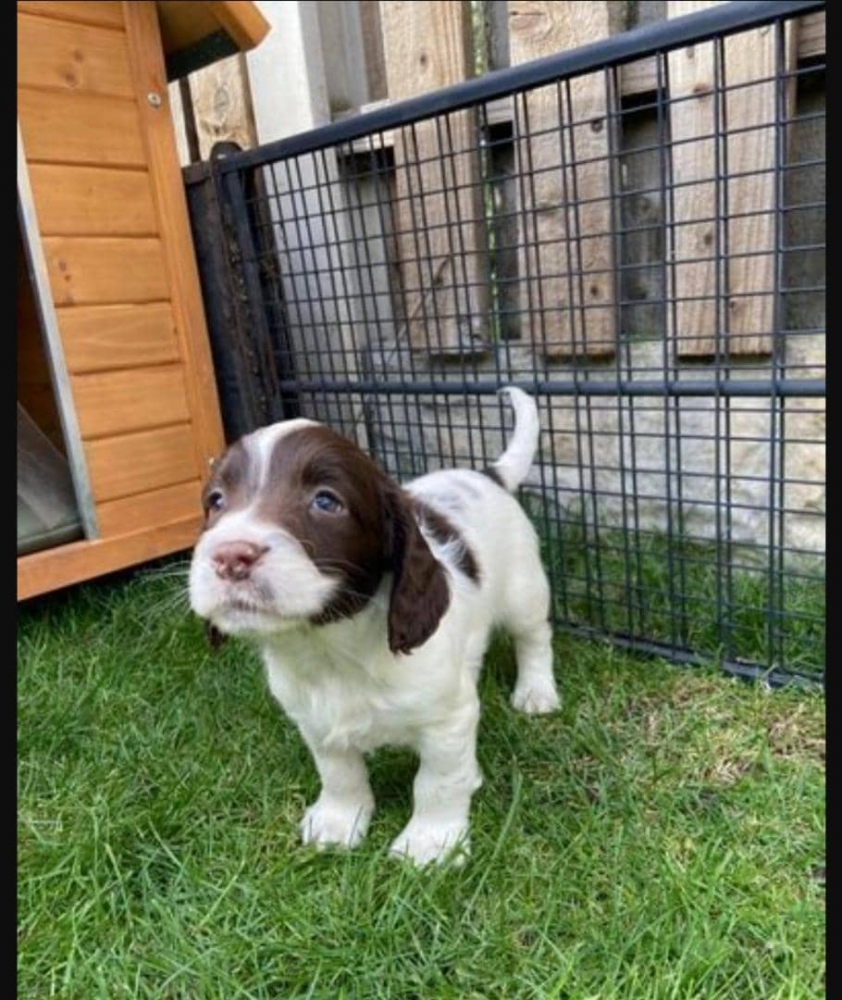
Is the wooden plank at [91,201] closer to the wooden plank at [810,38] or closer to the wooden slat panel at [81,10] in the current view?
the wooden slat panel at [81,10]

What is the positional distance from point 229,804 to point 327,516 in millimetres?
798

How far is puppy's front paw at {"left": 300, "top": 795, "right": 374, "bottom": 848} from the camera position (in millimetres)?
1683

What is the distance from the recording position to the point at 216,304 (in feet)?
10.1

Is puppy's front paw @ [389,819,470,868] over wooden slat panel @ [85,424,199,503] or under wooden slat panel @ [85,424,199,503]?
under

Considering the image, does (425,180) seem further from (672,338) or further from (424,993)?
(424,993)

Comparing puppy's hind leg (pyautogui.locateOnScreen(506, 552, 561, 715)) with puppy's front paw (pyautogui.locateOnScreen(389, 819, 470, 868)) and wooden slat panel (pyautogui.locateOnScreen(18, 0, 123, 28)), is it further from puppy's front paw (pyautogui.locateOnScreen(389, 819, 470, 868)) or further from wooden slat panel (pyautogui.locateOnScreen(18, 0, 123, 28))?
wooden slat panel (pyautogui.locateOnScreen(18, 0, 123, 28))

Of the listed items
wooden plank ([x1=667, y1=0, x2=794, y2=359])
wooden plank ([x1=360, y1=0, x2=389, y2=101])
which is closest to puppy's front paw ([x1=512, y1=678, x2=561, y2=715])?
wooden plank ([x1=667, y1=0, x2=794, y2=359])

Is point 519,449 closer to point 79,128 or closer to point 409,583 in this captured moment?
point 409,583

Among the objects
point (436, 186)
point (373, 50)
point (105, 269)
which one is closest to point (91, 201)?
point (105, 269)

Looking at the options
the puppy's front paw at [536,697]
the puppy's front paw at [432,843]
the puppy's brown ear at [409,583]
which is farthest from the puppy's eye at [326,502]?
the puppy's front paw at [536,697]

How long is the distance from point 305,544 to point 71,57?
2152mm

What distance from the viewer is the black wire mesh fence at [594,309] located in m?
2.17

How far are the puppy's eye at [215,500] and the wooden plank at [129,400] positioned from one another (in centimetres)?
148
